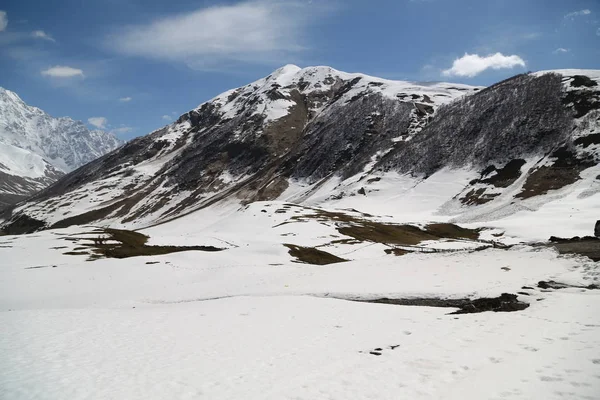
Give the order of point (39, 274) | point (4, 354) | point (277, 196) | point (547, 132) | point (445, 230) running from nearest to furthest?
point (4, 354) → point (39, 274) → point (445, 230) → point (547, 132) → point (277, 196)

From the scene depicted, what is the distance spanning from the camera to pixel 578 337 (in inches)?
455

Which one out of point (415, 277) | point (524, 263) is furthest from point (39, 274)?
point (524, 263)

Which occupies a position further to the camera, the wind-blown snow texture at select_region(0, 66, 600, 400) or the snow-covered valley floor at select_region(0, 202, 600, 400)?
the wind-blown snow texture at select_region(0, 66, 600, 400)

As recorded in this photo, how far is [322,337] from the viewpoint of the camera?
14.8m

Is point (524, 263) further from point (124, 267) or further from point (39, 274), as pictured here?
point (39, 274)

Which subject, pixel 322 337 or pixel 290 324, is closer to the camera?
pixel 322 337

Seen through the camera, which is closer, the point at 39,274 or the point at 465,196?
the point at 39,274

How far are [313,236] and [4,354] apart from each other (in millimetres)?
59118

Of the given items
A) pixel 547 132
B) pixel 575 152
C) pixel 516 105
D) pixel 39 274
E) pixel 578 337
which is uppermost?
pixel 516 105

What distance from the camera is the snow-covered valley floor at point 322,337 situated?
9.68 m

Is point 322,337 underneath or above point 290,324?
above

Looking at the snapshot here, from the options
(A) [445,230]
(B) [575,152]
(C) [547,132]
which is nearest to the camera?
(A) [445,230]

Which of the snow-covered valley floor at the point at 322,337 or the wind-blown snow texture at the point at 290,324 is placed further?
the wind-blown snow texture at the point at 290,324

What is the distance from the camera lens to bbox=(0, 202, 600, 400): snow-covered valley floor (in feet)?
31.8
